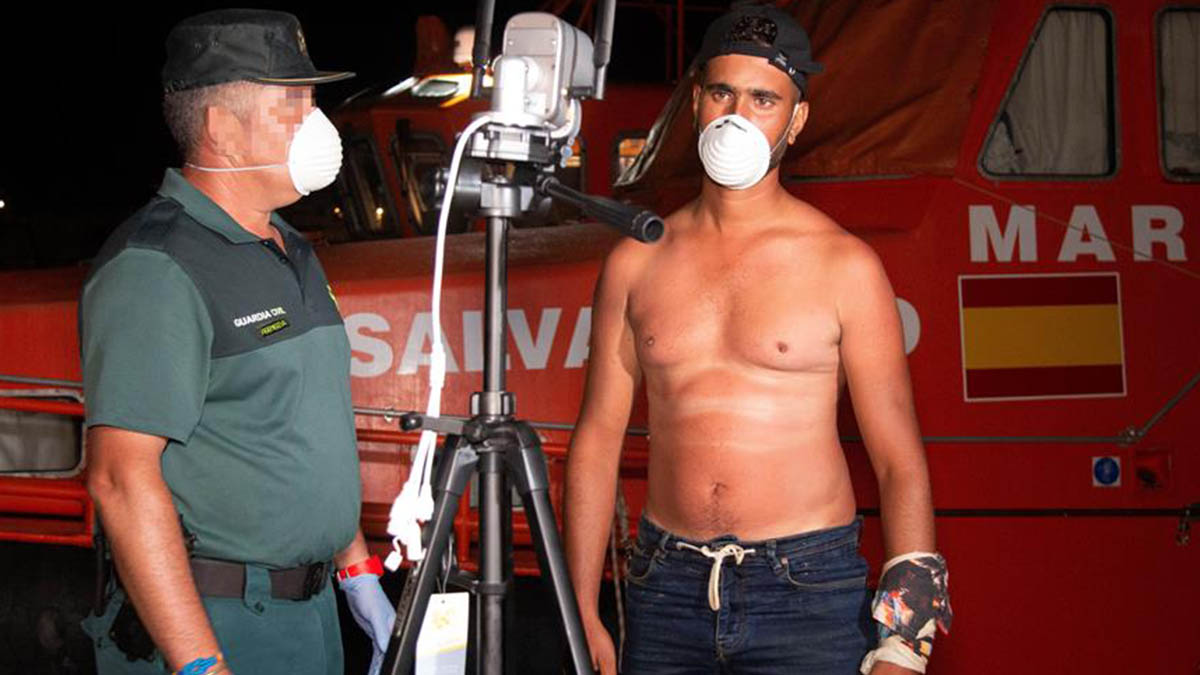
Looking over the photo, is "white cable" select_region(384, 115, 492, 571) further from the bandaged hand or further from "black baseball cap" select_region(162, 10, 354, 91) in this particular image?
the bandaged hand

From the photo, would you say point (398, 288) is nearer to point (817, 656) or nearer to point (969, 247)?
point (969, 247)

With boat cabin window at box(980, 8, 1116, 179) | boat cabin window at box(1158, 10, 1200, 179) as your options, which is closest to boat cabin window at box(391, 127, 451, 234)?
boat cabin window at box(980, 8, 1116, 179)

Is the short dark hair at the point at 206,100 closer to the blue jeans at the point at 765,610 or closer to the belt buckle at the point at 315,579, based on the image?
the belt buckle at the point at 315,579

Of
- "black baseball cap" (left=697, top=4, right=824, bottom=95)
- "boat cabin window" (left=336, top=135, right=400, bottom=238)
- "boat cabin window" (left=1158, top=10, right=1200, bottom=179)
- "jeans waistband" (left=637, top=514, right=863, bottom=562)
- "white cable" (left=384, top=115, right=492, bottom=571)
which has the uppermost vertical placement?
"boat cabin window" (left=336, top=135, right=400, bottom=238)

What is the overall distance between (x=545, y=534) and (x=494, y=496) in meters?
0.11

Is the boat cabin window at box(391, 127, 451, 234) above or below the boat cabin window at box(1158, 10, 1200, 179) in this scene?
above

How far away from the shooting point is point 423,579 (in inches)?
105

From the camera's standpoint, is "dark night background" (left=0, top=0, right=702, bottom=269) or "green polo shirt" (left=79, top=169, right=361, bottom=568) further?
"dark night background" (left=0, top=0, right=702, bottom=269)

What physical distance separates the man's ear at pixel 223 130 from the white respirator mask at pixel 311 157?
4cm

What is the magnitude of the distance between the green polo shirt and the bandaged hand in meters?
1.06

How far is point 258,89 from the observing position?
2945mm

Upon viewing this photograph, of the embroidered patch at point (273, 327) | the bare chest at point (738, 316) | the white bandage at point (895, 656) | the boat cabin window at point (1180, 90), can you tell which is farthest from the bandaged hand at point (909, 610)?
the boat cabin window at point (1180, 90)

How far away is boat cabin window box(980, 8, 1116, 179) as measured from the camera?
4.93m

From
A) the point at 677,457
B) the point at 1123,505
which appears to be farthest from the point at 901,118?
the point at 677,457
